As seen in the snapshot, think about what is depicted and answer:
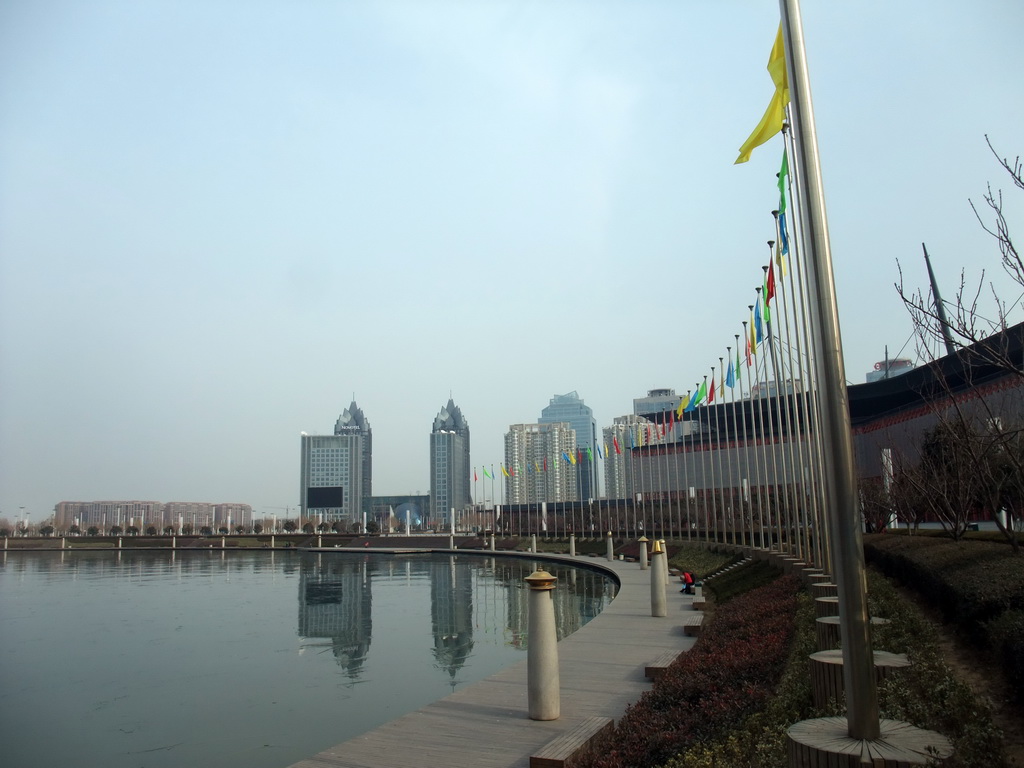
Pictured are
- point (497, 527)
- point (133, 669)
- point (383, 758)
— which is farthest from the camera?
point (497, 527)

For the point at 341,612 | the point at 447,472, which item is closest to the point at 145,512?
the point at 447,472

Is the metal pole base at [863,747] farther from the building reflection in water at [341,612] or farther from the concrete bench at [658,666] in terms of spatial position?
the building reflection in water at [341,612]

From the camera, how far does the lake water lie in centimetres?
796

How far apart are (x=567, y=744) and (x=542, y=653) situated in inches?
50.4

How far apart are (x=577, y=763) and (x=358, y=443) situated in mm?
116204

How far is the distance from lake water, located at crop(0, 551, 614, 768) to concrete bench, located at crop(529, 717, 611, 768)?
2.73m

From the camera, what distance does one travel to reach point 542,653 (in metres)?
7.12

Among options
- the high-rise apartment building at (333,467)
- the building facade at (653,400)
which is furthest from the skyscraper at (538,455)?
the high-rise apartment building at (333,467)

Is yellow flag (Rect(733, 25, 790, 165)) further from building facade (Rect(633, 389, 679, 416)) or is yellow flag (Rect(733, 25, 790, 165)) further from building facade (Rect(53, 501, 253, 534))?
building facade (Rect(53, 501, 253, 534))

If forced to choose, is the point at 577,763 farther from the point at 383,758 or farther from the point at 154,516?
the point at 154,516

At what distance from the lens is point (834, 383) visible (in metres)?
3.82

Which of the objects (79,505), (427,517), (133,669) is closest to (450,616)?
(133,669)

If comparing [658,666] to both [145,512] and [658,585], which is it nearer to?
[658,585]

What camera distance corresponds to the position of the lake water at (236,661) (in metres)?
7.96
